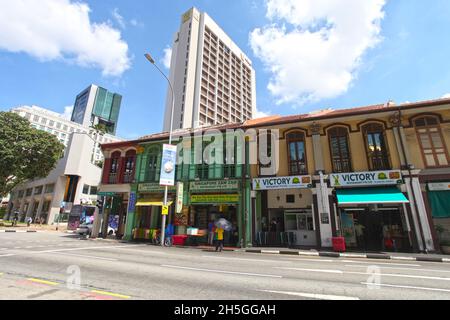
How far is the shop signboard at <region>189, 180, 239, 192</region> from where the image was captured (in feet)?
59.0

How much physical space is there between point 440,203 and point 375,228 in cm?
383

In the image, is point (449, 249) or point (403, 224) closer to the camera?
point (449, 249)

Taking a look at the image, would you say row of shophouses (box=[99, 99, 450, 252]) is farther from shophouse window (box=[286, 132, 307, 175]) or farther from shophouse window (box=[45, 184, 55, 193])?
shophouse window (box=[45, 184, 55, 193])

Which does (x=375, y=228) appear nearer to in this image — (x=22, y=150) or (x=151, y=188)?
(x=151, y=188)

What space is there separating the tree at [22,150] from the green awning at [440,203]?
42.4m

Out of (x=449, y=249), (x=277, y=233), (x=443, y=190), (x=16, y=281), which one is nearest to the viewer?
(x=16, y=281)

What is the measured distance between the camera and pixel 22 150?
3159 cm

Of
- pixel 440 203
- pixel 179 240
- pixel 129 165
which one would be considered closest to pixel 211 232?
pixel 179 240

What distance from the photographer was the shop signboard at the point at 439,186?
13.8 meters

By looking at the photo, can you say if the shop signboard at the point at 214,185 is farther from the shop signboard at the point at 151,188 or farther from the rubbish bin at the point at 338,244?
the rubbish bin at the point at 338,244

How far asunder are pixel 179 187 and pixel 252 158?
6.15 m

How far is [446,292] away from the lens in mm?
5562
